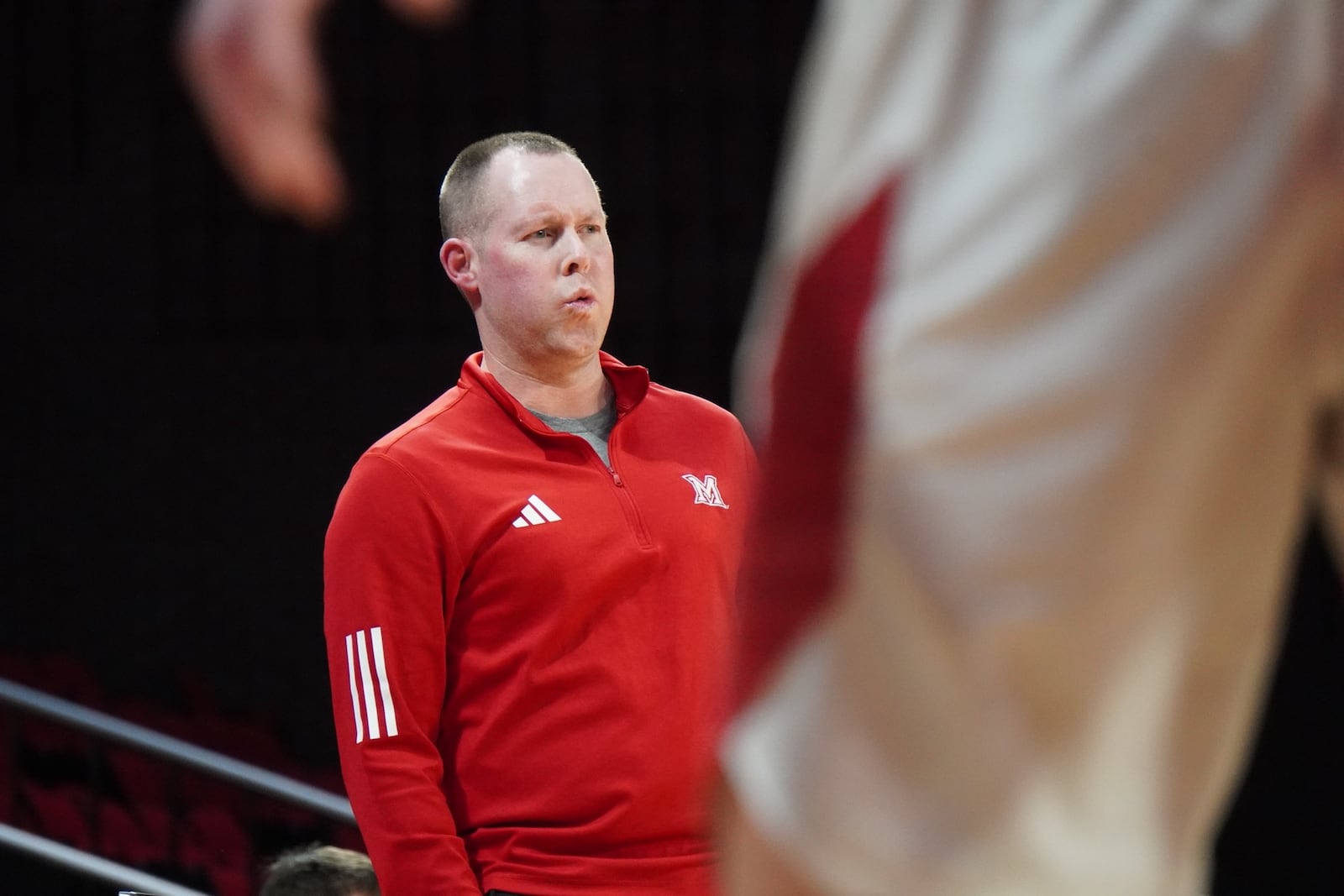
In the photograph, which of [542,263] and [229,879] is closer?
[542,263]

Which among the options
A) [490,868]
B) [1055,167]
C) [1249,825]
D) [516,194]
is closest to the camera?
[1055,167]

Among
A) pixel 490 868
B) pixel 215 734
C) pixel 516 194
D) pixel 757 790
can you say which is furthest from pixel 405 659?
pixel 215 734

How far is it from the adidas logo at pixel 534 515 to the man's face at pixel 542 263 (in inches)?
8.9

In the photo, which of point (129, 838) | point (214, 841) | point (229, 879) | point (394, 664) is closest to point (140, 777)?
point (129, 838)

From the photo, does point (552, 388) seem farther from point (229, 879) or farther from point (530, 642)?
point (229, 879)

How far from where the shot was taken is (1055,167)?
53 centimetres

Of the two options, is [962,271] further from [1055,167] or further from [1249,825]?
[1249,825]

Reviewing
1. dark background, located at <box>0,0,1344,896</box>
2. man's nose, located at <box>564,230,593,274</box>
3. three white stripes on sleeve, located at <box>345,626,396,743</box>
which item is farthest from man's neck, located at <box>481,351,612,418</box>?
dark background, located at <box>0,0,1344,896</box>

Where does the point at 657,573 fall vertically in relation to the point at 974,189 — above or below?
below

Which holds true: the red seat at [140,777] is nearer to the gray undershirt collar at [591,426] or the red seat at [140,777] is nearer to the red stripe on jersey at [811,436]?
the gray undershirt collar at [591,426]

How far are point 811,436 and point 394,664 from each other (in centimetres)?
138

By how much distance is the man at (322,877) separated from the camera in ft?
8.28

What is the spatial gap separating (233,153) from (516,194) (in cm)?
305

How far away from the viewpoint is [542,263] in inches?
80.8
